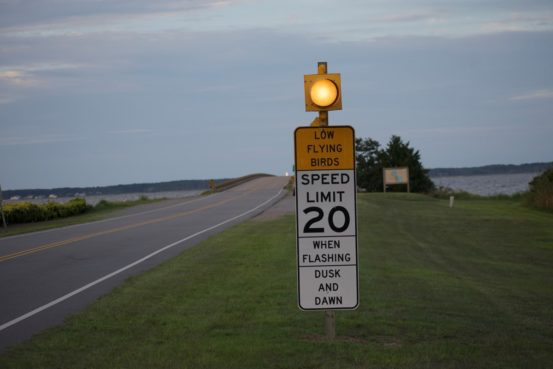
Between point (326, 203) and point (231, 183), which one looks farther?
point (231, 183)

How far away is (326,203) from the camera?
Result: 8.22m

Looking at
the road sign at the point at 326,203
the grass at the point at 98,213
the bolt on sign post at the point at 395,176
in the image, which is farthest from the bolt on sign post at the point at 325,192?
the bolt on sign post at the point at 395,176

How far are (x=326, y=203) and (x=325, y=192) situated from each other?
0.39ft

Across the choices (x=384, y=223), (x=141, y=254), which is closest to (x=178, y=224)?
(x=384, y=223)

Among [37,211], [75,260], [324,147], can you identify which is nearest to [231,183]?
[37,211]

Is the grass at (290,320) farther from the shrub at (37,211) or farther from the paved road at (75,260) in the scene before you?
the shrub at (37,211)

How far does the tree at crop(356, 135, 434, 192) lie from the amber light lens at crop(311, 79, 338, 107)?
64846 mm

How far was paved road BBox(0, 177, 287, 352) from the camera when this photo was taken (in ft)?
38.0

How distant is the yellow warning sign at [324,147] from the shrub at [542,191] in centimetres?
3600

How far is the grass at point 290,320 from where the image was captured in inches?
322

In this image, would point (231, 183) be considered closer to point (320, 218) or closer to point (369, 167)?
point (369, 167)

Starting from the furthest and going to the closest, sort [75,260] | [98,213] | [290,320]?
1. [98,213]
2. [75,260]
3. [290,320]

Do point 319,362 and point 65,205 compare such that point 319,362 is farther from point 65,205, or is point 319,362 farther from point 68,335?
point 65,205

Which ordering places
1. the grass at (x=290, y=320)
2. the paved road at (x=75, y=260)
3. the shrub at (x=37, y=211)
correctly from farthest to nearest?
the shrub at (x=37, y=211)
the paved road at (x=75, y=260)
the grass at (x=290, y=320)
